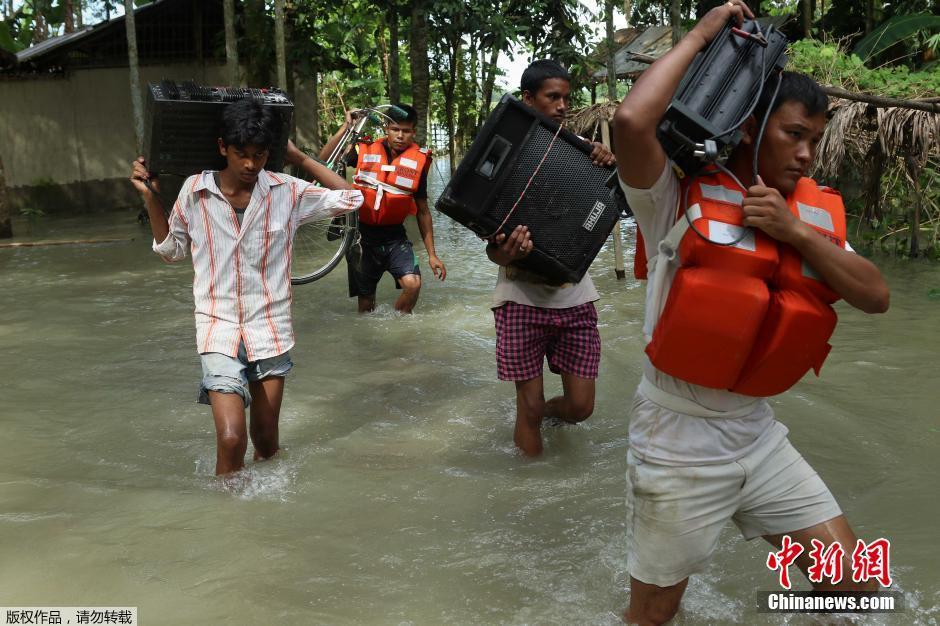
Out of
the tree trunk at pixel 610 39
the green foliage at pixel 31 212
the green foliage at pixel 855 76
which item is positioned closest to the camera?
the green foliage at pixel 855 76

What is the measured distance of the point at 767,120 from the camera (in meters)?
2.58

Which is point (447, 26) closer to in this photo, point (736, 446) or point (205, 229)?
point (205, 229)

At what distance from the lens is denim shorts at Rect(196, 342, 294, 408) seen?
4.03 m

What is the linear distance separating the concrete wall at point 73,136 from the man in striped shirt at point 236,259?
14.3 metres

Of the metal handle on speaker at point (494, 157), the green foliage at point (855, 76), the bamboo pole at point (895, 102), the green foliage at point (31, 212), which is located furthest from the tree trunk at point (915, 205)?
the green foliage at point (31, 212)

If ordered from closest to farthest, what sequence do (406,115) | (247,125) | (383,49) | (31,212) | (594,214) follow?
(247,125) < (594,214) < (406,115) < (31,212) < (383,49)

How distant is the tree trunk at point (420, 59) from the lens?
1373cm

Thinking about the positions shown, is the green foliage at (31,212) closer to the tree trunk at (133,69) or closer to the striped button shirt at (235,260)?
the tree trunk at (133,69)

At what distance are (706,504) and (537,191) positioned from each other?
197cm

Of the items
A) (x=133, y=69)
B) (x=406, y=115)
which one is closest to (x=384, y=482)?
(x=406, y=115)

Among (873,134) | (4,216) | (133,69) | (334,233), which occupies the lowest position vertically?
(4,216)

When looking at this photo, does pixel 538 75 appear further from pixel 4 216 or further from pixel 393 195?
pixel 4 216

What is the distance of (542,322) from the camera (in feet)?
14.9

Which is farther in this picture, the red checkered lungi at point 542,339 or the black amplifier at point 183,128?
the red checkered lungi at point 542,339
